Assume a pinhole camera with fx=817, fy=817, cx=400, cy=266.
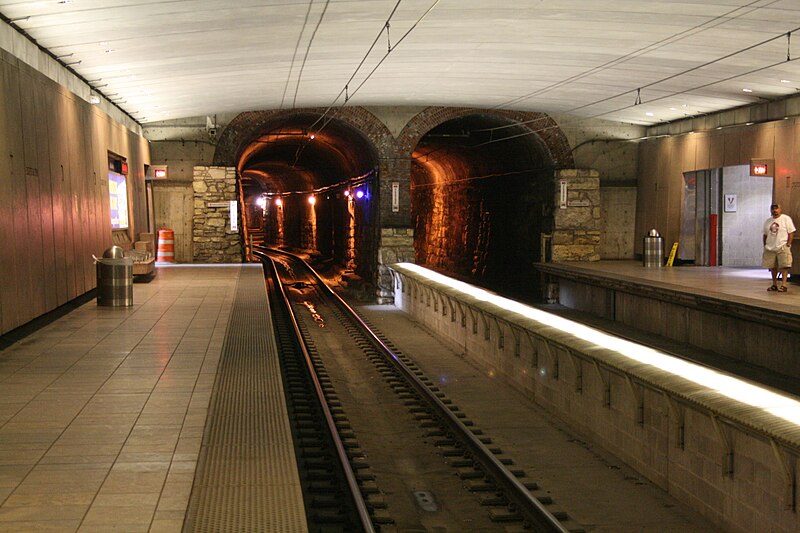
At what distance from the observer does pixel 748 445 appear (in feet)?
17.8

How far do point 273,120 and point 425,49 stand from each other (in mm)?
8512

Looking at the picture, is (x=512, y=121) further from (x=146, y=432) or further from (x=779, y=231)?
(x=146, y=432)

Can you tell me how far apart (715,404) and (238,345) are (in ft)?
20.3


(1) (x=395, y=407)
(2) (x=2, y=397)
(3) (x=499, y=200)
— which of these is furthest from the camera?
(3) (x=499, y=200)

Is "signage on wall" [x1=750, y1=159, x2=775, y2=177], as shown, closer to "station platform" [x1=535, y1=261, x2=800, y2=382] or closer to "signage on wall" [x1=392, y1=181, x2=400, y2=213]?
"station platform" [x1=535, y1=261, x2=800, y2=382]

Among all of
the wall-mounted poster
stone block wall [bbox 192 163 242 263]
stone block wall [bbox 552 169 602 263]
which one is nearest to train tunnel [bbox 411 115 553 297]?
stone block wall [bbox 552 169 602 263]

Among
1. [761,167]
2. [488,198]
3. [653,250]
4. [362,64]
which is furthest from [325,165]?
[761,167]

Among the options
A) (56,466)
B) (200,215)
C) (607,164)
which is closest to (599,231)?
(607,164)

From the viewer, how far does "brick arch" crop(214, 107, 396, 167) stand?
20562mm

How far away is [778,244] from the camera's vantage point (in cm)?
1316

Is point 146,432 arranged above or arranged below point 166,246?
below

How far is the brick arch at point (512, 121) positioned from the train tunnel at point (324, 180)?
1079mm

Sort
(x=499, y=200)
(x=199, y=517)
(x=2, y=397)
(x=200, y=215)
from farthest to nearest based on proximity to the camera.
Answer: (x=499, y=200) → (x=200, y=215) → (x=2, y=397) → (x=199, y=517)

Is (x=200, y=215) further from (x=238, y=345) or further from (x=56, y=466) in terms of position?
(x=56, y=466)
